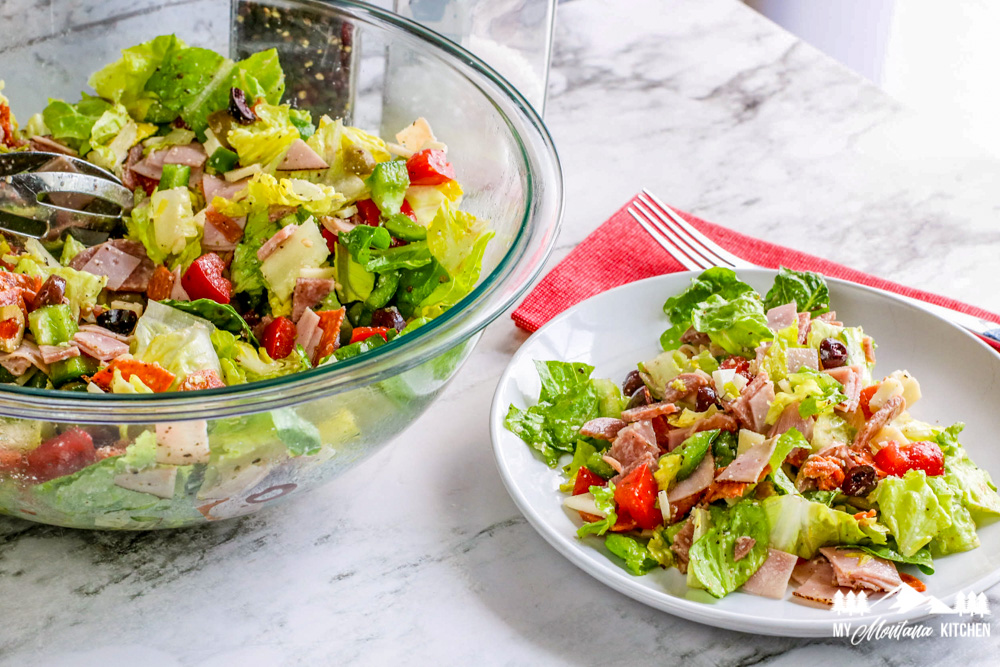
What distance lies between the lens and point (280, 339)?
1.44 m

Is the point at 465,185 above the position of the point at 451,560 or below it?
above

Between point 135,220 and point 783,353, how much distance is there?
1.04 m

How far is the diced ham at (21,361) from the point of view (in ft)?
4.29

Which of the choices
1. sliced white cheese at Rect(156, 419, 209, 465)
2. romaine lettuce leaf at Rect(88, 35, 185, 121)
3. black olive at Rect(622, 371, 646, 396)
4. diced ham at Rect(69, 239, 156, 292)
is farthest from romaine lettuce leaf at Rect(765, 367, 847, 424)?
romaine lettuce leaf at Rect(88, 35, 185, 121)

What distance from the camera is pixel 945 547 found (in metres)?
1.25

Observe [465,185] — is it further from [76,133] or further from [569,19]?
[569,19]

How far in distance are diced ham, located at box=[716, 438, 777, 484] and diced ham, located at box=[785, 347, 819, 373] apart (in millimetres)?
192

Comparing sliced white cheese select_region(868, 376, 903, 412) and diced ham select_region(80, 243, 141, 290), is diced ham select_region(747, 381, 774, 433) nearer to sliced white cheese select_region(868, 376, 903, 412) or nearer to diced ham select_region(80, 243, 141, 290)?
sliced white cheese select_region(868, 376, 903, 412)

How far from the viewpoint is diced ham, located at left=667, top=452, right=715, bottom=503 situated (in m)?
1.29

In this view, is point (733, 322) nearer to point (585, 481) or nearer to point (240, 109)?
point (585, 481)

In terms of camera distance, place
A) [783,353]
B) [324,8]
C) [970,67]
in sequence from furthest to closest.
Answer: [970,67] < [324,8] < [783,353]

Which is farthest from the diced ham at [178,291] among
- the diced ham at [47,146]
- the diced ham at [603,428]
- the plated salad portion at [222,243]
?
the diced ham at [603,428]

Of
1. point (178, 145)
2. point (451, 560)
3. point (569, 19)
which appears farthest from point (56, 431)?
point (569, 19)

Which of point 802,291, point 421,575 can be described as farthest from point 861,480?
Answer: point 421,575
